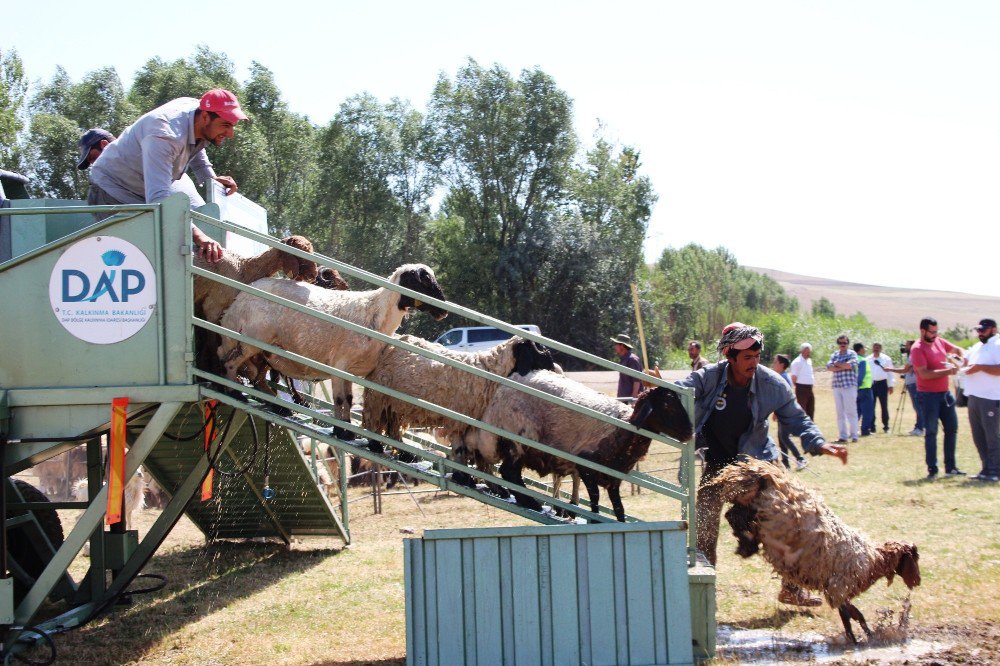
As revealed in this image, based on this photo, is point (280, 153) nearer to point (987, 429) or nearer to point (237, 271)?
point (987, 429)

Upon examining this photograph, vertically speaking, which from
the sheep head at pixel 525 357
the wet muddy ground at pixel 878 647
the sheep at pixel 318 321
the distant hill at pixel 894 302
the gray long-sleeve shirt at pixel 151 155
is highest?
the distant hill at pixel 894 302

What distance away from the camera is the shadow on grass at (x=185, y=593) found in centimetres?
642

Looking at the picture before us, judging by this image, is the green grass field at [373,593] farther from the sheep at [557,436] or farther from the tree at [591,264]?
the tree at [591,264]

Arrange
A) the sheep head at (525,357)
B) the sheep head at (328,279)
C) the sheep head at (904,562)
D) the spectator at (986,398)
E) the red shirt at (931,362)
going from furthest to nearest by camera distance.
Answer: the red shirt at (931,362) → the spectator at (986,398) → the sheep head at (328,279) → the sheep head at (525,357) → the sheep head at (904,562)

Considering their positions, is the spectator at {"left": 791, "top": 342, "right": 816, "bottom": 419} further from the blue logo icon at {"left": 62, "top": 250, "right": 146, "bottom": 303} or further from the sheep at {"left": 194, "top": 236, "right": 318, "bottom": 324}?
the blue logo icon at {"left": 62, "top": 250, "right": 146, "bottom": 303}

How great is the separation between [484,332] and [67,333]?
77.7 ft

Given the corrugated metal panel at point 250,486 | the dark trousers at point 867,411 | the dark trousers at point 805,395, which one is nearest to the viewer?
the corrugated metal panel at point 250,486

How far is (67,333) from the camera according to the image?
5605mm

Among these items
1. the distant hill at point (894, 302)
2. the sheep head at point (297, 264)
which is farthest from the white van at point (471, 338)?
the distant hill at point (894, 302)

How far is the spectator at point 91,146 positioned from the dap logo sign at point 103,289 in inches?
73.6

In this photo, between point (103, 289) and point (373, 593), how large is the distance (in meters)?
3.37

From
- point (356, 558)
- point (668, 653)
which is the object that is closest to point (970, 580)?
point (668, 653)

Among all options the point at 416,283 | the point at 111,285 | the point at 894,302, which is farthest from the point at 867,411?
the point at 894,302

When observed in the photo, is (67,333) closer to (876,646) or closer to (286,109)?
(876,646)
